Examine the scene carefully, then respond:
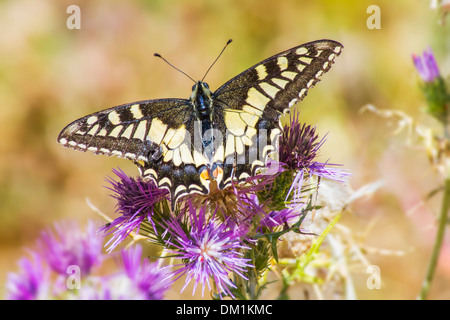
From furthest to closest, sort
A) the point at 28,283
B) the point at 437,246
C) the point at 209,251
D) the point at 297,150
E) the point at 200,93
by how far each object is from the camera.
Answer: the point at 437,246, the point at 200,93, the point at 28,283, the point at 297,150, the point at 209,251

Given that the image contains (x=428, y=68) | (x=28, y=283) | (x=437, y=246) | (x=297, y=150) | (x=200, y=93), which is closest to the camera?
(x=297, y=150)

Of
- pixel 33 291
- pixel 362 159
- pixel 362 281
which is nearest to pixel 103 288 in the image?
pixel 33 291

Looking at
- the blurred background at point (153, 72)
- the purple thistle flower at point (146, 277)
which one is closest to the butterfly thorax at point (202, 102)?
the purple thistle flower at point (146, 277)

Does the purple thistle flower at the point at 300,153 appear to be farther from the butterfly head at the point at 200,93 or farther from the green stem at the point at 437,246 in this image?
the green stem at the point at 437,246

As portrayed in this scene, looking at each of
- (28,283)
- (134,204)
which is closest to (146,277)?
(134,204)

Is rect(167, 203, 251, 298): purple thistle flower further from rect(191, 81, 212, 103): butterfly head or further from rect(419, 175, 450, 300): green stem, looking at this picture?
rect(419, 175, 450, 300): green stem

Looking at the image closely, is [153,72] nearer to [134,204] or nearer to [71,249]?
[71,249]

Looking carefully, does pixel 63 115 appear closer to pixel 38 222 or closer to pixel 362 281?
pixel 38 222
